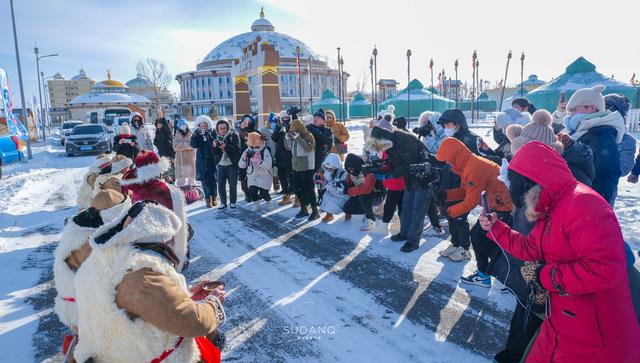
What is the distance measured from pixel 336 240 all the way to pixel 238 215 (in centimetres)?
249

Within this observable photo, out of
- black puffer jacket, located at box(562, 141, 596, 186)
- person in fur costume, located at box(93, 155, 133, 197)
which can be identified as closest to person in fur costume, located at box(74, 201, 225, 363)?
person in fur costume, located at box(93, 155, 133, 197)

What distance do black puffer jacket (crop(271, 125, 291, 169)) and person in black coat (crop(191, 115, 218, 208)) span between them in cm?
127

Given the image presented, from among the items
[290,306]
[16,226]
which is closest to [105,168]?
[290,306]

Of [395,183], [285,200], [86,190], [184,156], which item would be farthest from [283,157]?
[86,190]

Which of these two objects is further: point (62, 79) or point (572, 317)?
point (62, 79)

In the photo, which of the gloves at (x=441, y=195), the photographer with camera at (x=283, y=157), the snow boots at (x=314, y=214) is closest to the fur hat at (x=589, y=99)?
the gloves at (x=441, y=195)

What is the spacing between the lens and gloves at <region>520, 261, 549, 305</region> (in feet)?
6.89

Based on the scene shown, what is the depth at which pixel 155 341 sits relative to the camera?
5.71 ft

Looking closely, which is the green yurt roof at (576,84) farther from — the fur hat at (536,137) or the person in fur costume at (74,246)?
the person in fur costume at (74,246)

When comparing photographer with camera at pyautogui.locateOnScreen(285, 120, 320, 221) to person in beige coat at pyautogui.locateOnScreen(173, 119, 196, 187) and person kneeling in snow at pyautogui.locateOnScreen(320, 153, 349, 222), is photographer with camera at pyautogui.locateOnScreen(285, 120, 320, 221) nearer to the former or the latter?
person kneeling in snow at pyautogui.locateOnScreen(320, 153, 349, 222)

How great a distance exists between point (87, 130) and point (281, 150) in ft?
53.4

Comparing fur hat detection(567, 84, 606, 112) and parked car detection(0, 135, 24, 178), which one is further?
parked car detection(0, 135, 24, 178)

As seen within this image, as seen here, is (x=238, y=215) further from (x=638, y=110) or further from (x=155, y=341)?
(x=638, y=110)

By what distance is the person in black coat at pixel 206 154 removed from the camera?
809 cm
